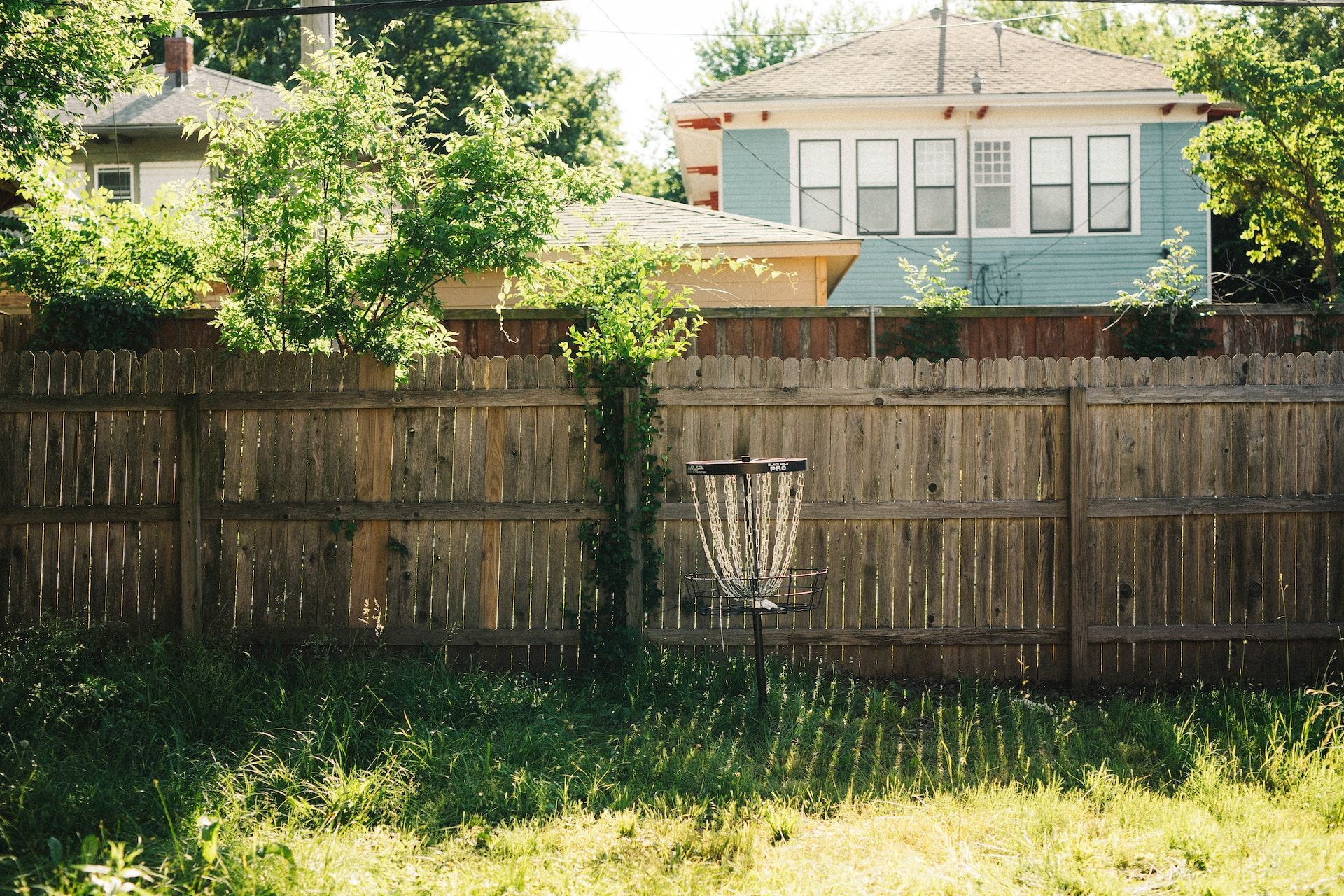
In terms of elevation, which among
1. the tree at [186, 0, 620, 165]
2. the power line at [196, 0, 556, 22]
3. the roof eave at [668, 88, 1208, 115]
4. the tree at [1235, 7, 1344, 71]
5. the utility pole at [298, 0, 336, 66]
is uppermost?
the tree at [186, 0, 620, 165]

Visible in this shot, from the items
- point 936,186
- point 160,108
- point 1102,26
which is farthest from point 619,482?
point 1102,26

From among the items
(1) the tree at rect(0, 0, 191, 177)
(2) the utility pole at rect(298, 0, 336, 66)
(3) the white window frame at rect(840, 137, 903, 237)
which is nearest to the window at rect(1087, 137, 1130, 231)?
(3) the white window frame at rect(840, 137, 903, 237)

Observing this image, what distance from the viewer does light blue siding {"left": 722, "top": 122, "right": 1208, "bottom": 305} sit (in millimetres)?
16594

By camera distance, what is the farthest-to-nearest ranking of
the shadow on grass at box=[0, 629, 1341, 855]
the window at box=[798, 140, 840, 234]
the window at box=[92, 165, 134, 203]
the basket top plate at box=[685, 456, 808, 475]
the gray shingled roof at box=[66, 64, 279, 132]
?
the window at box=[92, 165, 134, 203] < the window at box=[798, 140, 840, 234] < the gray shingled roof at box=[66, 64, 279, 132] < the basket top plate at box=[685, 456, 808, 475] < the shadow on grass at box=[0, 629, 1341, 855]

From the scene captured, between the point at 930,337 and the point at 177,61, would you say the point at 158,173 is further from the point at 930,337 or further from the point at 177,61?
the point at 930,337

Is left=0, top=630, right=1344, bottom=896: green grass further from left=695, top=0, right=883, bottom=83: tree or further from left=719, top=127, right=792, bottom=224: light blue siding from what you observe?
left=695, top=0, right=883, bottom=83: tree

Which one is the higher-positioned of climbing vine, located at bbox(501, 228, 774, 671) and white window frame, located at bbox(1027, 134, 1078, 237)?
white window frame, located at bbox(1027, 134, 1078, 237)

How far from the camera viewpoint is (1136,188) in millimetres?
16531

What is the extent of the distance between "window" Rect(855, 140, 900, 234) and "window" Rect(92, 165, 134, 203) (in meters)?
11.1

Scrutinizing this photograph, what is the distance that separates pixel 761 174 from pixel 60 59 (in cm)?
1168

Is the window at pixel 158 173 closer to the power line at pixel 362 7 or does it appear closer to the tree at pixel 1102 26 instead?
the power line at pixel 362 7

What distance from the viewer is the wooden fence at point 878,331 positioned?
25.8 feet

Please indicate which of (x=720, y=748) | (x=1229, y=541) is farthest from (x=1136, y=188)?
(x=720, y=748)

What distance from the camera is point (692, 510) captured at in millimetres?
6188
